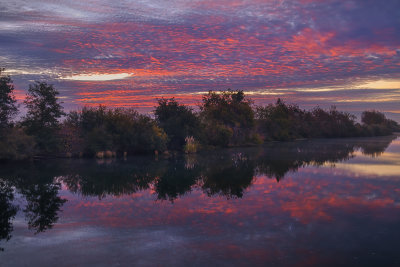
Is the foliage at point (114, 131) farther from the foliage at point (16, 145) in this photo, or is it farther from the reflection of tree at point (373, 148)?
the reflection of tree at point (373, 148)

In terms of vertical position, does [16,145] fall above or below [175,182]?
above

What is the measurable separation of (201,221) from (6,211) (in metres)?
7.92

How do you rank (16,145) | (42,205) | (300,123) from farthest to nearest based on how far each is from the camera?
(300,123)
(16,145)
(42,205)

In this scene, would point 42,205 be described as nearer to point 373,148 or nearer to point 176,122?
point 176,122

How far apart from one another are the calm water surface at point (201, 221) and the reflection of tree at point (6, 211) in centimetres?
4

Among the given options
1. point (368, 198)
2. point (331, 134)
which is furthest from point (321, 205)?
point (331, 134)

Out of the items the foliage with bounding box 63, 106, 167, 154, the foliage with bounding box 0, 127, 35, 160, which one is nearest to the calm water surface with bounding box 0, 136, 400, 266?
the foliage with bounding box 0, 127, 35, 160

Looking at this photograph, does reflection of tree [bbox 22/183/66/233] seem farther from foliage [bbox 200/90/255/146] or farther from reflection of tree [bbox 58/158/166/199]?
foliage [bbox 200/90/255/146]

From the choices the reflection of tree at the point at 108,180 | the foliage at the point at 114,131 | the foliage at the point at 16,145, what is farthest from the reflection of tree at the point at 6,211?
the foliage at the point at 114,131

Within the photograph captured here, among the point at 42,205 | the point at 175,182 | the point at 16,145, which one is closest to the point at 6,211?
the point at 42,205

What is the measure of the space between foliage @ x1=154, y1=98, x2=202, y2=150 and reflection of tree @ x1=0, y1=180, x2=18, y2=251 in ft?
86.6

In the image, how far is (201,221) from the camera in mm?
11578

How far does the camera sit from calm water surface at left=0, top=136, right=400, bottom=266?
8.33m

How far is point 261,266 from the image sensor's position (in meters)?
7.63
